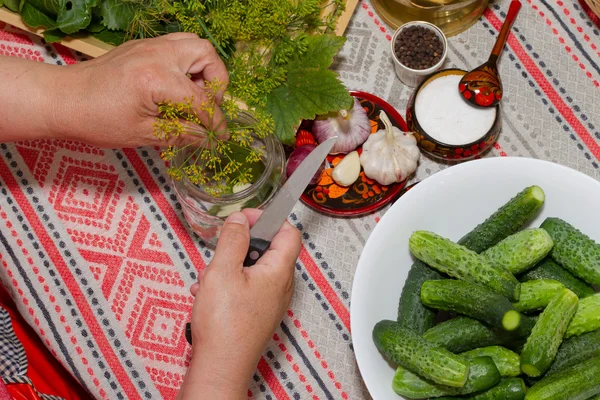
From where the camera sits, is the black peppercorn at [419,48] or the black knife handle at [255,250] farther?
the black peppercorn at [419,48]

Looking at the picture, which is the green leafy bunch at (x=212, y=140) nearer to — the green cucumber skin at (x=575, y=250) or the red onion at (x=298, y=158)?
Result: the red onion at (x=298, y=158)

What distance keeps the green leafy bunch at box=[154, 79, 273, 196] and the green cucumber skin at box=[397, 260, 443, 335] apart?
0.33 meters

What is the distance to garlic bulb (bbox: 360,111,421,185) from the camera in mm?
1296

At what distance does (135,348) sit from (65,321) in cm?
16

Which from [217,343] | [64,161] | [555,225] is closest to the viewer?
[217,343]

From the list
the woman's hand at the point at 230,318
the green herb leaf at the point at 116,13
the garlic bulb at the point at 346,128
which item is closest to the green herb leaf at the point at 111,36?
the green herb leaf at the point at 116,13

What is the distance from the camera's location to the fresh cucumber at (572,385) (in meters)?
1.01

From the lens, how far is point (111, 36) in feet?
4.37

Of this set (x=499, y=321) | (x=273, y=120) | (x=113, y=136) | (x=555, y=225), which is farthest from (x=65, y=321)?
(x=555, y=225)

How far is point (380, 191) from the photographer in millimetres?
1353

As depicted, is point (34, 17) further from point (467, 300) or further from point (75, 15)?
point (467, 300)

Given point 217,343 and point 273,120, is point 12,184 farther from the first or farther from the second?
point 217,343

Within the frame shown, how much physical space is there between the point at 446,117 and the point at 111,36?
71 centimetres

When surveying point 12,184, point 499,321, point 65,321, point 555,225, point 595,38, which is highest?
point 595,38
